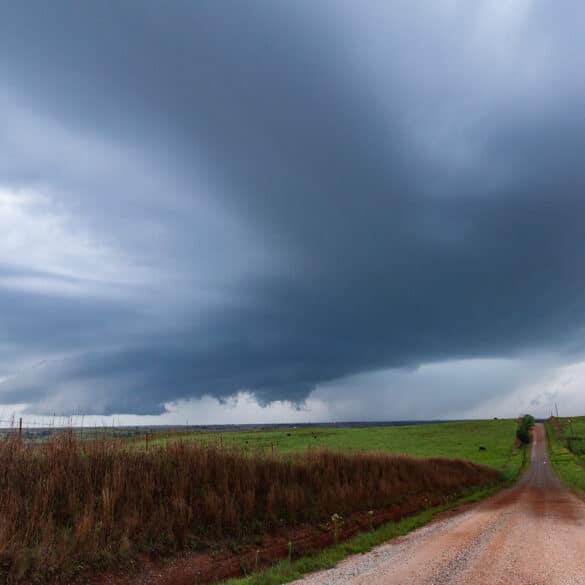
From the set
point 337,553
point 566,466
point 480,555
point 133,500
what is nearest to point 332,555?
point 337,553

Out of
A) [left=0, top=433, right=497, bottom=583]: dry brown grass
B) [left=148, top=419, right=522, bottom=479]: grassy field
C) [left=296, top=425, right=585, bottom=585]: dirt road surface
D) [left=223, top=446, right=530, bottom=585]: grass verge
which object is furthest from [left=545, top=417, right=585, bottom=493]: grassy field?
[left=0, top=433, right=497, bottom=583]: dry brown grass

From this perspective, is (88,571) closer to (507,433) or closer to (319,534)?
(319,534)

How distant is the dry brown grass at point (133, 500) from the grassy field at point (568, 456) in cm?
3326

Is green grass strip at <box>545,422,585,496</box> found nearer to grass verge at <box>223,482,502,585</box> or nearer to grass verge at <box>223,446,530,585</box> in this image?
grass verge at <box>223,446,530,585</box>

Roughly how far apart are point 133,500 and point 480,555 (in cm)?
1028

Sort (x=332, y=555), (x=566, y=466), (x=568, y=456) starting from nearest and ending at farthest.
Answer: (x=332, y=555), (x=566, y=466), (x=568, y=456)

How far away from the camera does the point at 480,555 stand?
13.7 m

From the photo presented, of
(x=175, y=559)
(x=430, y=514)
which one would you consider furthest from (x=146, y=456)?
(x=430, y=514)

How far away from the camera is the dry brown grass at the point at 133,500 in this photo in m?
11.2

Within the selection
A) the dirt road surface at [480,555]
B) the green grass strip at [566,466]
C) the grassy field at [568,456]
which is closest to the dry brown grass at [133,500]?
the dirt road surface at [480,555]

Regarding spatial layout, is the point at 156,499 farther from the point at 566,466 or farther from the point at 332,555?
the point at 566,466

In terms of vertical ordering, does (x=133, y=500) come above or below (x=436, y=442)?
above

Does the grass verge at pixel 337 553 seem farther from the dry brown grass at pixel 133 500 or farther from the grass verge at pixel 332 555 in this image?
the dry brown grass at pixel 133 500

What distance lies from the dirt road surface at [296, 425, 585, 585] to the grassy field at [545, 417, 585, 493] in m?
25.1
